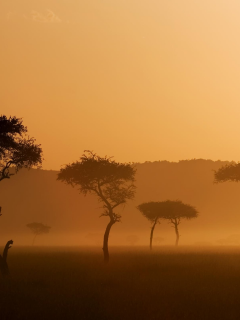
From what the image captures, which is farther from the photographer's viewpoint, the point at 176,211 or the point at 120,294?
the point at 176,211

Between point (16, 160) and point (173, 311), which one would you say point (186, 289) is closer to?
point (173, 311)

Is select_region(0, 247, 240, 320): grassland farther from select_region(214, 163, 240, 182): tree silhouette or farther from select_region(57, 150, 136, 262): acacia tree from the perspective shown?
select_region(214, 163, 240, 182): tree silhouette

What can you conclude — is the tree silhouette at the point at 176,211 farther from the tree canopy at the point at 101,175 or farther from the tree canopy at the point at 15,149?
the tree canopy at the point at 15,149

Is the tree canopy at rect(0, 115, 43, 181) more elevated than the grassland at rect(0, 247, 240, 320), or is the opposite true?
the tree canopy at rect(0, 115, 43, 181)

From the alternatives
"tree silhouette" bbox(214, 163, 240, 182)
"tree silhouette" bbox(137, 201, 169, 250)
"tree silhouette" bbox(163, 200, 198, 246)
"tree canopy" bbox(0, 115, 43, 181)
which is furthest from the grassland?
"tree silhouette" bbox(163, 200, 198, 246)

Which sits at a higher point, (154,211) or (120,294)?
(154,211)

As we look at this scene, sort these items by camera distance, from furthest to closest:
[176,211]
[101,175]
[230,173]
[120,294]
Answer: [176,211], [230,173], [101,175], [120,294]

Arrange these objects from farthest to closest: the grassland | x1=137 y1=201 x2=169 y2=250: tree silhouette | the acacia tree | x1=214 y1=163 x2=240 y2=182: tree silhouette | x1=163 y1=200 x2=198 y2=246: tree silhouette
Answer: x1=163 y1=200 x2=198 y2=246: tree silhouette → x1=137 y1=201 x2=169 y2=250: tree silhouette → x1=214 y1=163 x2=240 y2=182: tree silhouette → the acacia tree → the grassland

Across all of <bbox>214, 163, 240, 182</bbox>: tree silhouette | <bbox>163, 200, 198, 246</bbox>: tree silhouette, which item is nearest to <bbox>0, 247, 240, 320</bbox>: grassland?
<bbox>214, 163, 240, 182</bbox>: tree silhouette

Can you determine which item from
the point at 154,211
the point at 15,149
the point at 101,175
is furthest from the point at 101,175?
the point at 154,211

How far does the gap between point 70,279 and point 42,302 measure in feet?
22.7

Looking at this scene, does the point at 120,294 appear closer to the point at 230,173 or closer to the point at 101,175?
the point at 101,175

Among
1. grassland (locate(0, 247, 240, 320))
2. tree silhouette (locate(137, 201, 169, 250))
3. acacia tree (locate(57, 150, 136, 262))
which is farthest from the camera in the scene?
tree silhouette (locate(137, 201, 169, 250))

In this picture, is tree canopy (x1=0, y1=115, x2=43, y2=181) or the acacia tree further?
the acacia tree
